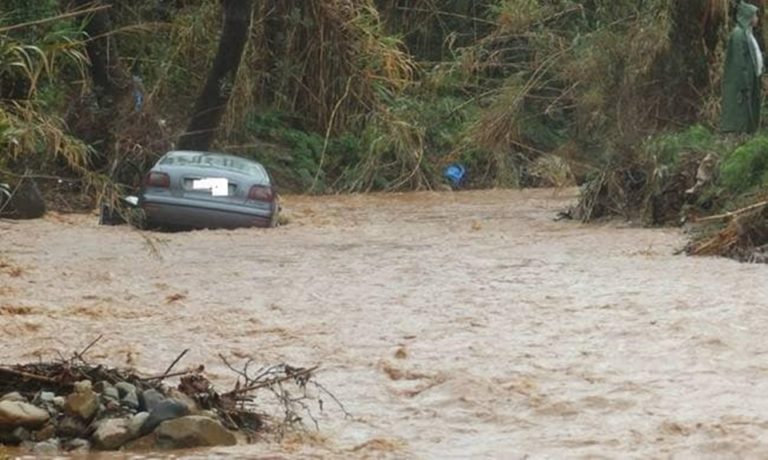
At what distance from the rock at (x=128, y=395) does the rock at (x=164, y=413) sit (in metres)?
0.17

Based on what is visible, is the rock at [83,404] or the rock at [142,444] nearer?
the rock at [142,444]

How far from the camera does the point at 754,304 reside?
15.4m

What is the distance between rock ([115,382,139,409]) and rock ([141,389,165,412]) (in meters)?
0.04

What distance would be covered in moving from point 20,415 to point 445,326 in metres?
5.66

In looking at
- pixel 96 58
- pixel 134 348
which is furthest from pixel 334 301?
pixel 96 58

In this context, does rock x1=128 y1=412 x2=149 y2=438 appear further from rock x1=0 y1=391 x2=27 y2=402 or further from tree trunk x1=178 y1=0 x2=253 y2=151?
tree trunk x1=178 y1=0 x2=253 y2=151

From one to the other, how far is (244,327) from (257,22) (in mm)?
21649

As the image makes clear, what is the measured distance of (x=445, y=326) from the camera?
14.8 metres

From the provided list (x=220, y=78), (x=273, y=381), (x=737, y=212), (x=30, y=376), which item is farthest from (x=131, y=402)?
(x=220, y=78)

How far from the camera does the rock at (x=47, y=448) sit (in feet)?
31.4

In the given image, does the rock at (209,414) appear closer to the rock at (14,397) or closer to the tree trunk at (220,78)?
the rock at (14,397)

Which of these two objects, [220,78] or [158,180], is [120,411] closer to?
[158,180]

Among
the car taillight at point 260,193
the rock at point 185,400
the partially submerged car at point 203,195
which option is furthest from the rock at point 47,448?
the car taillight at point 260,193

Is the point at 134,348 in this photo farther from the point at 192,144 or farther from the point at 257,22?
the point at 257,22
